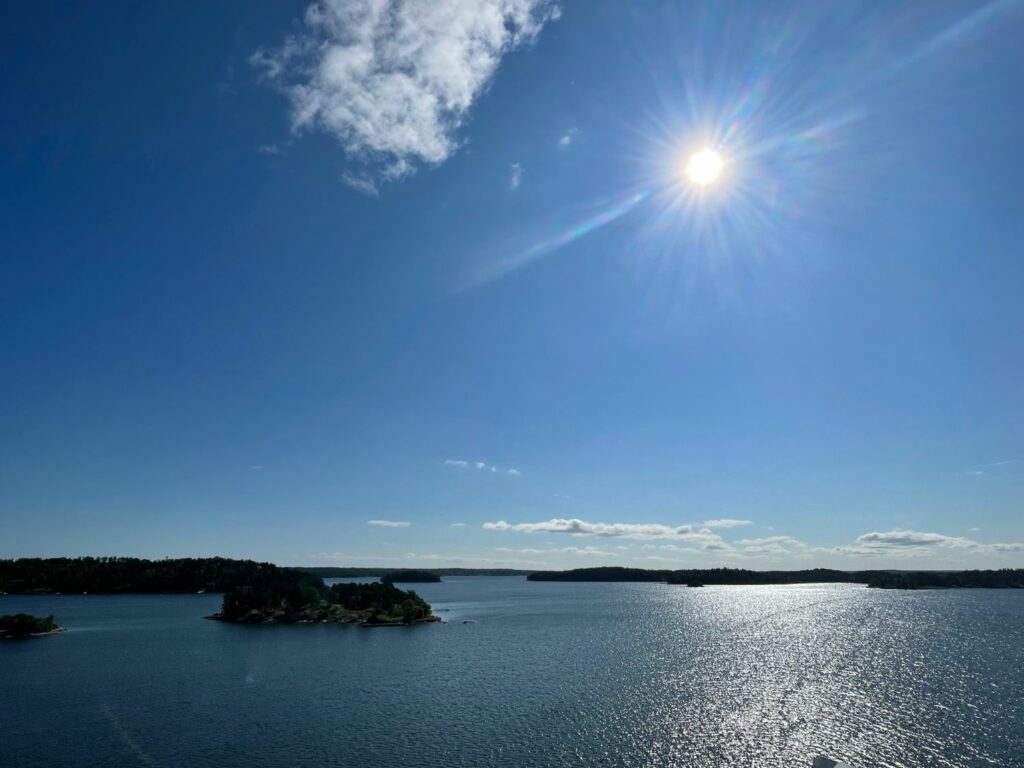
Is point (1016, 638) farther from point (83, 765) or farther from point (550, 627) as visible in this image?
point (83, 765)

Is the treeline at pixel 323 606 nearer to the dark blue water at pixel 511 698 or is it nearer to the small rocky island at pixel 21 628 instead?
the dark blue water at pixel 511 698

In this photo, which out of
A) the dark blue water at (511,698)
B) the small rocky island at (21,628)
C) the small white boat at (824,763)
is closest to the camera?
the small white boat at (824,763)

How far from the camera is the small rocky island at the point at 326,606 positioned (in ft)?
440

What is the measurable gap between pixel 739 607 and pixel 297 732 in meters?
173

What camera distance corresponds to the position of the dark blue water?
148ft

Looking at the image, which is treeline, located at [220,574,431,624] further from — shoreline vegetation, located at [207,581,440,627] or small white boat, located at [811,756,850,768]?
small white boat, located at [811,756,850,768]

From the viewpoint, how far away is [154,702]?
60.7 metres

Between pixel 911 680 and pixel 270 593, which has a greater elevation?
pixel 270 593

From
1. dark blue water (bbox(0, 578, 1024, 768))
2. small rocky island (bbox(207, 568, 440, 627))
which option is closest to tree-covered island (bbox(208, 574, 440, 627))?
small rocky island (bbox(207, 568, 440, 627))

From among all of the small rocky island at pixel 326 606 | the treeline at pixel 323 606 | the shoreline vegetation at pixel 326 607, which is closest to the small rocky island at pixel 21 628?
the shoreline vegetation at pixel 326 607

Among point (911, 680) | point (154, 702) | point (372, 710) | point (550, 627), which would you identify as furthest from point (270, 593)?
point (911, 680)

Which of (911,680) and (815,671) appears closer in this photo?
(911,680)

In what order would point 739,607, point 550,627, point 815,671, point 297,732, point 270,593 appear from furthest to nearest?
point 739,607 → point 270,593 → point 550,627 → point 815,671 → point 297,732

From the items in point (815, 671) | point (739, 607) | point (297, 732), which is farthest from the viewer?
point (739, 607)
